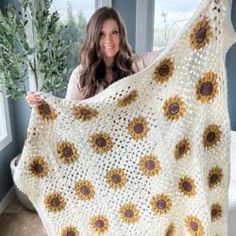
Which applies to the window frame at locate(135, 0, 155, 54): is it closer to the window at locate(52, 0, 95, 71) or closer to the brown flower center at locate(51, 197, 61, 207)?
the window at locate(52, 0, 95, 71)

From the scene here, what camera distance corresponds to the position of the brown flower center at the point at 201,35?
1.10 m

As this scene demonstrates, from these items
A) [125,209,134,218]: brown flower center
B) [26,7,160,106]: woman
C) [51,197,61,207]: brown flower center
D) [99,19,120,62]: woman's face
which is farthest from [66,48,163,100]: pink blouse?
[125,209,134,218]: brown flower center

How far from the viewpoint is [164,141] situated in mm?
1243

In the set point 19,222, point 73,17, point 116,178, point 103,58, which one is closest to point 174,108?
point 116,178

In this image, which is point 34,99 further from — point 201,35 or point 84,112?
point 201,35

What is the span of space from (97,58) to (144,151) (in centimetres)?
55

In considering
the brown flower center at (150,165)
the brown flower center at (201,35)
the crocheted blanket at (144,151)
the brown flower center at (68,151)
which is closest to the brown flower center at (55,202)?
the crocheted blanket at (144,151)

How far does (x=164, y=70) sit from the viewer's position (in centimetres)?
119

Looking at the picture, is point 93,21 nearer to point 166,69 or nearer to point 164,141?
point 166,69

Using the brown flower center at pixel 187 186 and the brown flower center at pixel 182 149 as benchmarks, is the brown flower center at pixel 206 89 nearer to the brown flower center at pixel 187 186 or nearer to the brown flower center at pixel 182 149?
the brown flower center at pixel 182 149

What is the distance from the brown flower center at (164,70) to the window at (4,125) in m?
1.37

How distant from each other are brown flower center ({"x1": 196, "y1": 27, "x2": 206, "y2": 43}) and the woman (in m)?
0.45

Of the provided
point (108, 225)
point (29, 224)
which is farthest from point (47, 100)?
point (29, 224)

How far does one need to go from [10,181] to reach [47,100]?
1.38m
